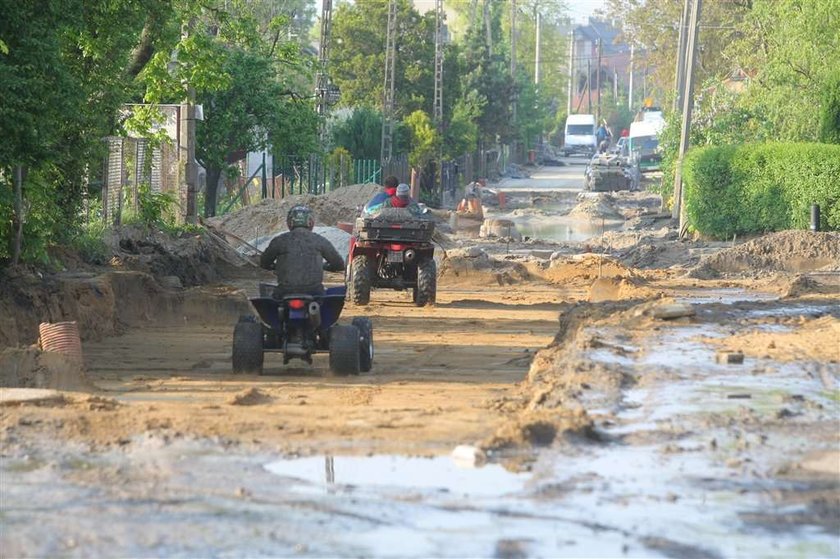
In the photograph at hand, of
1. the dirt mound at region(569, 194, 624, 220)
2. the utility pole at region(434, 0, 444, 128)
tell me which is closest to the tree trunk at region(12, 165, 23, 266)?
the dirt mound at region(569, 194, 624, 220)

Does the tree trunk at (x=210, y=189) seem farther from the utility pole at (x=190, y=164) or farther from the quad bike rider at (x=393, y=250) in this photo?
the quad bike rider at (x=393, y=250)

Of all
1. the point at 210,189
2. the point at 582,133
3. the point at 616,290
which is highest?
the point at 582,133

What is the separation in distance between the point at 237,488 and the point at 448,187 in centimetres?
5791

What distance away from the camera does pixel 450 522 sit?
24.8ft

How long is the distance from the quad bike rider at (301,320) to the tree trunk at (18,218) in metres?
3.93

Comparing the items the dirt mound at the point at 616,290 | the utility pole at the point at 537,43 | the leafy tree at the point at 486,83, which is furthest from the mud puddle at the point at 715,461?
the utility pole at the point at 537,43

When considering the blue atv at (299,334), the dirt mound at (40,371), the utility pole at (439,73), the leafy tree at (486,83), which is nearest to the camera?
the dirt mound at (40,371)

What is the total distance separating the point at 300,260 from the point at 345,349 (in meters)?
0.94

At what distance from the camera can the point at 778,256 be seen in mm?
28625

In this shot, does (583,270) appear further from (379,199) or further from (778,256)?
(379,199)

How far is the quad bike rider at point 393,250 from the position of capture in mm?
20594

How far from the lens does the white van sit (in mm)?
107438

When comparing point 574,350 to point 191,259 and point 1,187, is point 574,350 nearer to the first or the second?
point 1,187

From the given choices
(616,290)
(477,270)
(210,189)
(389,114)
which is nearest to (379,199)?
(616,290)
